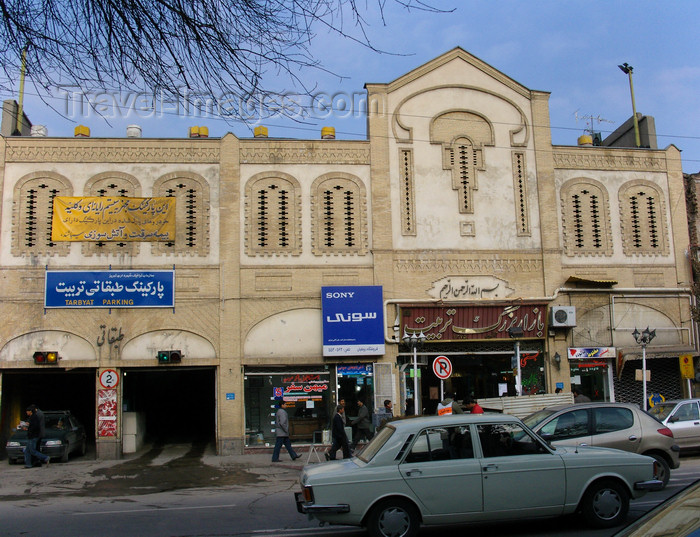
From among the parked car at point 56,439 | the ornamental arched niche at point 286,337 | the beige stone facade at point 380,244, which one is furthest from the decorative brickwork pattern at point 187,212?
the parked car at point 56,439

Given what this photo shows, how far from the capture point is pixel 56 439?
20.0m

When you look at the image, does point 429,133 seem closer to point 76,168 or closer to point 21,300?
point 76,168

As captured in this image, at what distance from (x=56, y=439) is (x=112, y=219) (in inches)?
272

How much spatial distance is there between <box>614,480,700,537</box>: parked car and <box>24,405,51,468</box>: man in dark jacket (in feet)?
58.7

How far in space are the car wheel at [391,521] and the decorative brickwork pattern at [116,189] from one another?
51.8 ft

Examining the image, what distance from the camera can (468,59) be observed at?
2461 centimetres

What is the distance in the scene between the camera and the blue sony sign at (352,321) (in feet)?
72.1

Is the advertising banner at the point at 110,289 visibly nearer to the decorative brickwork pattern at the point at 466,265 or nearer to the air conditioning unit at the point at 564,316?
the decorative brickwork pattern at the point at 466,265

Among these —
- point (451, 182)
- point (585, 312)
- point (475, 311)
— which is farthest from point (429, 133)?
point (585, 312)

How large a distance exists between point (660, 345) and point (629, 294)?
2031 mm

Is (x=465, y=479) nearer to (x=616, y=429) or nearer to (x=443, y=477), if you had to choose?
(x=443, y=477)

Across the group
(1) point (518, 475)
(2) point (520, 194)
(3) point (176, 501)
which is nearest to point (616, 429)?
(1) point (518, 475)

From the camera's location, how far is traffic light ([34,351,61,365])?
20984mm

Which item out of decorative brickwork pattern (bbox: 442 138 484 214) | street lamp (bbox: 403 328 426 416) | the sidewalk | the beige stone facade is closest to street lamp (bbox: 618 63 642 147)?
the beige stone facade
